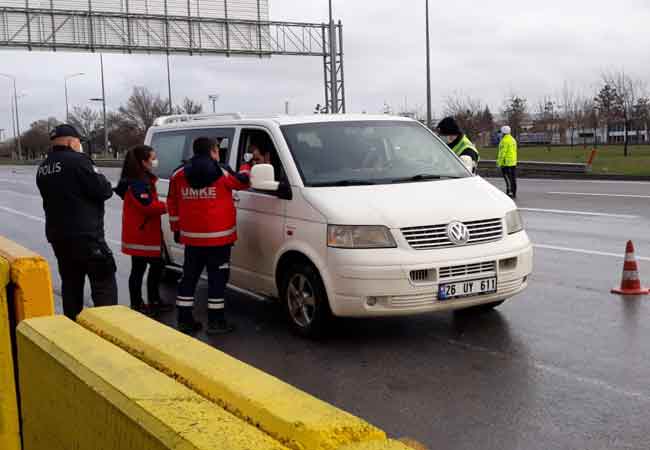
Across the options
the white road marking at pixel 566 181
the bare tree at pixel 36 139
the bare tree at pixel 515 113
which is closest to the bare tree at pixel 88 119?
the bare tree at pixel 36 139

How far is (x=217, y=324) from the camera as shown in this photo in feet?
23.1

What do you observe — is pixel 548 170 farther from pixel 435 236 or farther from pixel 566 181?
pixel 435 236

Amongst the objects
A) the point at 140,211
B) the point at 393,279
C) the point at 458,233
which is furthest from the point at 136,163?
the point at 458,233

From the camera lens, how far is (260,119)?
7625 millimetres

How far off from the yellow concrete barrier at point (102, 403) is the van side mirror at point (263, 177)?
3593 mm

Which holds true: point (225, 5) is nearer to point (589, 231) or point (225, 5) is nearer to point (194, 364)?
point (589, 231)

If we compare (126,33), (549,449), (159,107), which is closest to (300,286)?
(549,449)

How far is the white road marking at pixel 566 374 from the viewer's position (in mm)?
5059

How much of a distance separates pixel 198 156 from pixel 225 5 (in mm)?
27350

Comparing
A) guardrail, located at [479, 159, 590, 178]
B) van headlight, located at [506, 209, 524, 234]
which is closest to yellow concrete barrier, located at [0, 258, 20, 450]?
van headlight, located at [506, 209, 524, 234]

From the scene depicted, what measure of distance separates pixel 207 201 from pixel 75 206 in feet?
3.80

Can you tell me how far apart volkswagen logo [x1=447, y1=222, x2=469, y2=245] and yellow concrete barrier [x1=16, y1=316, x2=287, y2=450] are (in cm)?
370

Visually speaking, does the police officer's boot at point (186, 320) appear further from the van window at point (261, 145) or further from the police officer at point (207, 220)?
the van window at point (261, 145)

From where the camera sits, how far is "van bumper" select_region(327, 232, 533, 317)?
19.8 ft
